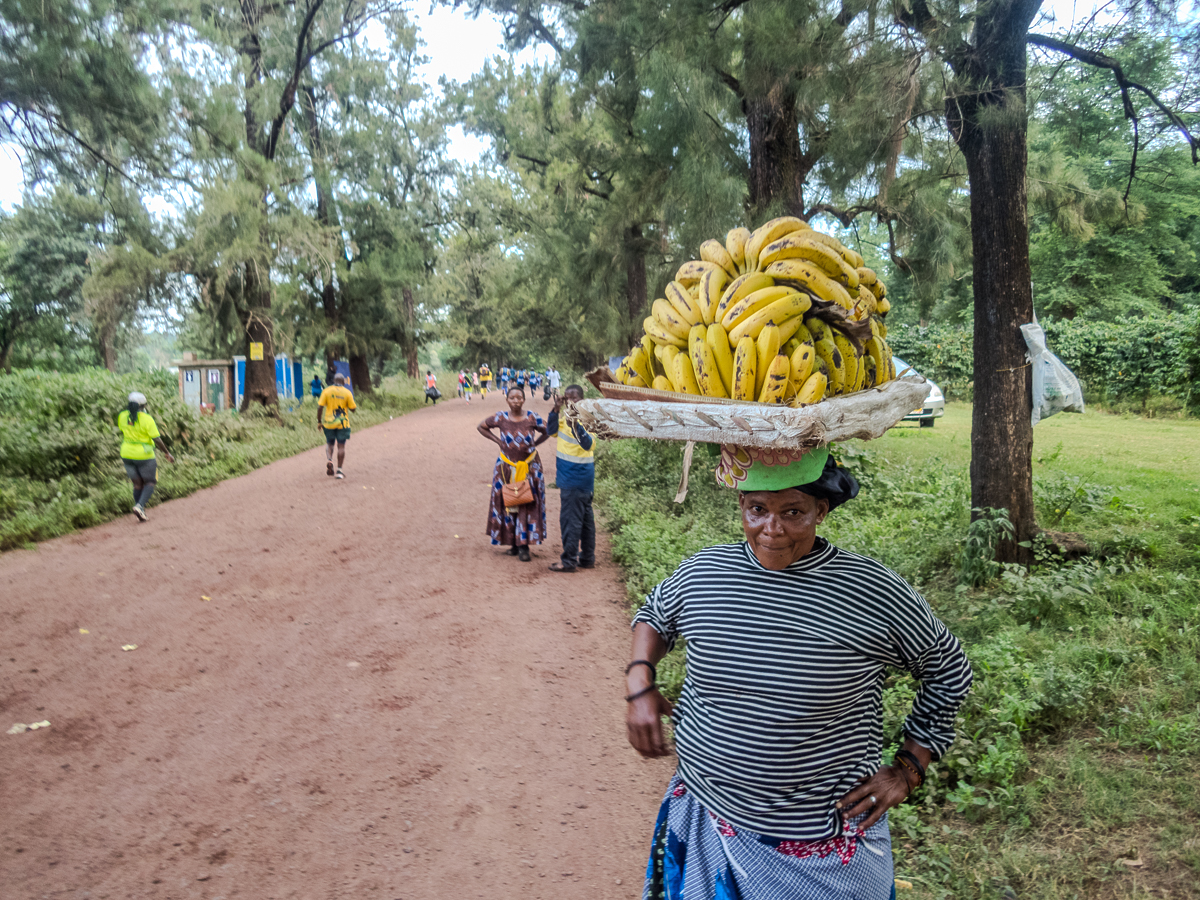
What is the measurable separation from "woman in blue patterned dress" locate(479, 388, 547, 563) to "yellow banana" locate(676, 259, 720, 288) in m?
5.77

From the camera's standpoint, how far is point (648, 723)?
6.49 feet

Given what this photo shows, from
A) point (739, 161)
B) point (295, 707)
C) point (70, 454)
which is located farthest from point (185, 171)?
point (295, 707)

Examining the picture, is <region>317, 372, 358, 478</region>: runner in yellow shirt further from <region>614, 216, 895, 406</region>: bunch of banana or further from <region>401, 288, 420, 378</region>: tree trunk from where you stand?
<region>401, 288, 420, 378</region>: tree trunk

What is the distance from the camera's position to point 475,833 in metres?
3.68

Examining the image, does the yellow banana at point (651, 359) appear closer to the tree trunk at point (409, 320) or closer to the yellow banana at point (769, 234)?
the yellow banana at point (769, 234)

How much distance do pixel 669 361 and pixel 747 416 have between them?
16.9 inches

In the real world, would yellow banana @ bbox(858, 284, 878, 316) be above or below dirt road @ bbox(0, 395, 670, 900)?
above

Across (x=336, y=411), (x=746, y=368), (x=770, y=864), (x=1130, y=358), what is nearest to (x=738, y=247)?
(x=746, y=368)

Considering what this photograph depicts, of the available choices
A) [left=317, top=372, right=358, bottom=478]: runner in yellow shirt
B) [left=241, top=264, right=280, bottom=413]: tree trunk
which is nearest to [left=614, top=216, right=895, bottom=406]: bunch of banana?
[left=317, top=372, right=358, bottom=478]: runner in yellow shirt

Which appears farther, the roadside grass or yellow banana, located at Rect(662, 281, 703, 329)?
the roadside grass

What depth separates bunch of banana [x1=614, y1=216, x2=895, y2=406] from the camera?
1.77m

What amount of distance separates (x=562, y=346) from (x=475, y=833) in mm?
35000

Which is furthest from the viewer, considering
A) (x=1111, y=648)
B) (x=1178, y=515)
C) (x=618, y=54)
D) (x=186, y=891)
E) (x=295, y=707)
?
(x=618, y=54)

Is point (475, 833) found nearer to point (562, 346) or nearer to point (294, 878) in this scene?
point (294, 878)
